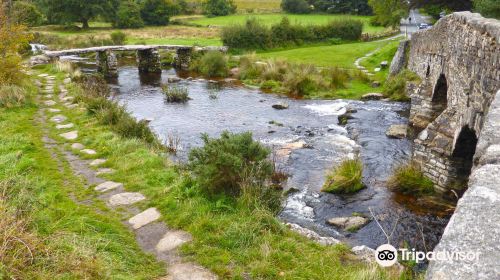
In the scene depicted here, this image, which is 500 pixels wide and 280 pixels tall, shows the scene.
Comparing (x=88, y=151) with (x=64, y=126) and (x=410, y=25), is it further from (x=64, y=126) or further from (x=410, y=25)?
(x=410, y=25)

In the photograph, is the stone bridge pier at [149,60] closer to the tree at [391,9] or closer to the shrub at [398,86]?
the shrub at [398,86]

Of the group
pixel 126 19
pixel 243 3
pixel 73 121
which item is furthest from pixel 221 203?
pixel 243 3

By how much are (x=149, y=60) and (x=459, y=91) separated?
2654 cm

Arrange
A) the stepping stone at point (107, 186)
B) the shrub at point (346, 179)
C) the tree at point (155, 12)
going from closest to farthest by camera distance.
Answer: the stepping stone at point (107, 186)
the shrub at point (346, 179)
the tree at point (155, 12)

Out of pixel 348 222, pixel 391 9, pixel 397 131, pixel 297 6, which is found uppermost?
pixel 297 6

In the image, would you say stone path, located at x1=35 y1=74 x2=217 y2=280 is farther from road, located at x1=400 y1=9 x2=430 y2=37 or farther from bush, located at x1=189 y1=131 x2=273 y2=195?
road, located at x1=400 y1=9 x2=430 y2=37

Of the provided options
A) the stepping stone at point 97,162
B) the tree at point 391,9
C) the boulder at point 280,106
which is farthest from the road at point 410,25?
the stepping stone at point 97,162

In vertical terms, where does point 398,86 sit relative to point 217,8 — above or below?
below

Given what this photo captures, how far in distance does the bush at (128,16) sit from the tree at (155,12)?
6.97ft

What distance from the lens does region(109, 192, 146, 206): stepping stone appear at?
784 cm

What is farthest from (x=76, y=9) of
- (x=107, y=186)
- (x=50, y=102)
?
(x=107, y=186)

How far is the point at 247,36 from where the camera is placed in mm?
38969

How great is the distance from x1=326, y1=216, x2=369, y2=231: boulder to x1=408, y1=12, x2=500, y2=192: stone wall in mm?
2817

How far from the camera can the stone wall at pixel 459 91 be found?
25.3 ft
